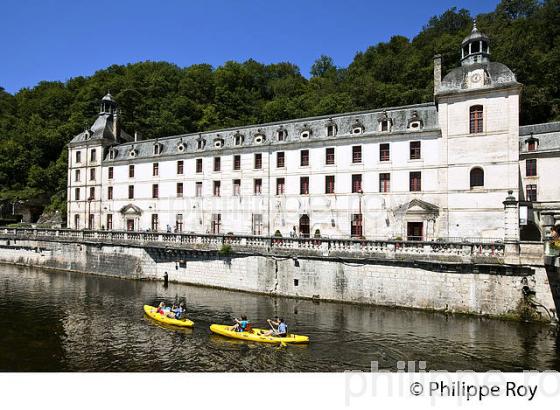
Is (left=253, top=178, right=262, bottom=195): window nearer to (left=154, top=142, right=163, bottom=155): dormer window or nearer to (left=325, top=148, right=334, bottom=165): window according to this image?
(left=325, top=148, right=334, bottom=165): window

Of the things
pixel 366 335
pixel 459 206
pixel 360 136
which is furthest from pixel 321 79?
pixel 366 335

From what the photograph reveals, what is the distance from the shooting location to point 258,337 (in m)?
17.3

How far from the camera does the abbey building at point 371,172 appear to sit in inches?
1085

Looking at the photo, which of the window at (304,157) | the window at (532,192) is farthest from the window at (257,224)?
the window at (532,192)

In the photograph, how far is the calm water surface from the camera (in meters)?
14.9

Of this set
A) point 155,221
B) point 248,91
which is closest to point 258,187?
point 155,221

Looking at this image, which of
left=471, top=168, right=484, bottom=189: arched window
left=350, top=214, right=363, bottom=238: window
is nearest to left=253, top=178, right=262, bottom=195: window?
left=350, top=214, right=363, bottom=238: window

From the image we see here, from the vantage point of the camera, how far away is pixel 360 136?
3188 centimetres

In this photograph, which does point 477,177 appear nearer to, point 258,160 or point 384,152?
point 384,152

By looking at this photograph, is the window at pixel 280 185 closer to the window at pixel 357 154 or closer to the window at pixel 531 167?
the window at pixel 357 154

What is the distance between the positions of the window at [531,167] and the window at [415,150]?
10.5m

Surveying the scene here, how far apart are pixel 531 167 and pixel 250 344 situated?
28764 mm

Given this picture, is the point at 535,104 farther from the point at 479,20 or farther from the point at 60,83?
the point at 60,83

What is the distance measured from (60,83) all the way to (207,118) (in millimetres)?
40593
